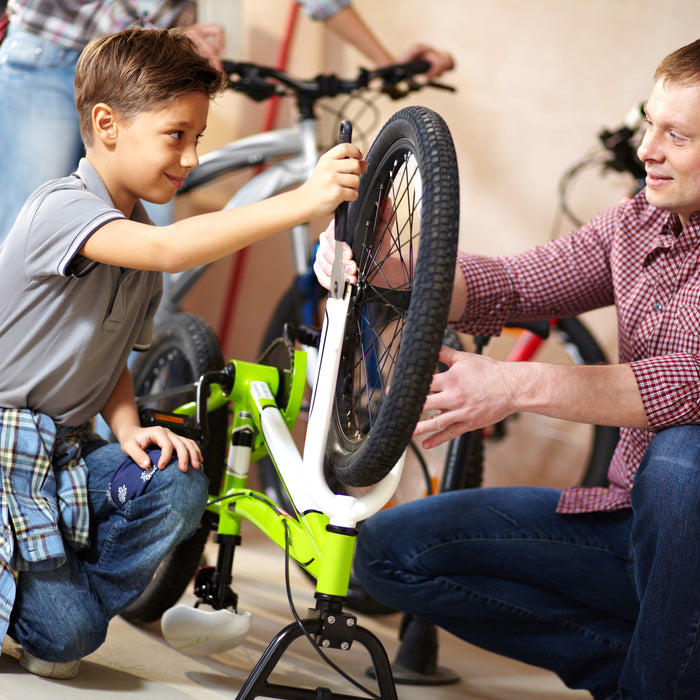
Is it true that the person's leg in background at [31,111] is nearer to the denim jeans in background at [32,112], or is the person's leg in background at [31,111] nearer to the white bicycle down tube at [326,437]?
the denim jeans in background at [32,112]

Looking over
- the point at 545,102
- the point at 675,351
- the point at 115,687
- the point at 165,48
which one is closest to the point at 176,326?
the point at 165,48

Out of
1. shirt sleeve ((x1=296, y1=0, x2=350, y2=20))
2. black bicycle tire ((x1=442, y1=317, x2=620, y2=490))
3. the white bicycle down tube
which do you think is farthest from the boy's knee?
shirt sleeve ((x1=296, y1=0, x2=350, y2=20))

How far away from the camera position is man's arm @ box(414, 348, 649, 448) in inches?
39.6

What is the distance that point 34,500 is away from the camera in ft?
3.63

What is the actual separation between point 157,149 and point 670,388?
0.73 m

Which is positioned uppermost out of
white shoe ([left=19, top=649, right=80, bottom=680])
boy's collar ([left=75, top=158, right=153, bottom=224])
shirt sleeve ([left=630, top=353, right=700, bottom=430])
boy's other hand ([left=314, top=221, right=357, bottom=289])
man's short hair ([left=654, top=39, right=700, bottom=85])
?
man's short hair ([left=654, top=39, right=700, bottom=85])

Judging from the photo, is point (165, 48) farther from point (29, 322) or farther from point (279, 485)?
point (279, 485)

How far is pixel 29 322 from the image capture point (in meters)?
1.11

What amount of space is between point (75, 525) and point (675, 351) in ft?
2.77

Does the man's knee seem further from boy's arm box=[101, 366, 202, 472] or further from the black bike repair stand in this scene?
boy's arm box=[101, 366, 202, 472]

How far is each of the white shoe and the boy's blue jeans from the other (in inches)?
0.6

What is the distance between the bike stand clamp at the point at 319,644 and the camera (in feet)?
3.06

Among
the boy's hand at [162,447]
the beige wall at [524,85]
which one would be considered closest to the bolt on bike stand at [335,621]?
the boy's hand at [162,447]

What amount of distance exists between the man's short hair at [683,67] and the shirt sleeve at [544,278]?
0.25 m
